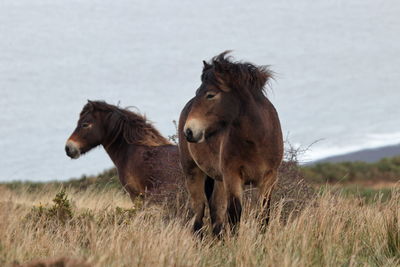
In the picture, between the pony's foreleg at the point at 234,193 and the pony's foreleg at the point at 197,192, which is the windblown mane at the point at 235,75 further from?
the pony's foreleg at the point at 197,192

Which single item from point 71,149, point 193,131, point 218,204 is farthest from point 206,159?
point 71,149

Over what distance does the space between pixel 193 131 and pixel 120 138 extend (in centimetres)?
578

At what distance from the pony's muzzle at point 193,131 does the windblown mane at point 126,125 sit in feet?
17.4

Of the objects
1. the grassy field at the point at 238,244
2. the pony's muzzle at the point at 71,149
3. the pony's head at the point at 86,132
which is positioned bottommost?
the grassy field at the point at 238,244

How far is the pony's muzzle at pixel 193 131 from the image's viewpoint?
793cm

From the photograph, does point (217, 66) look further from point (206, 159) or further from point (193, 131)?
point (206, 159)

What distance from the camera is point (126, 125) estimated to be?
13.5 metres

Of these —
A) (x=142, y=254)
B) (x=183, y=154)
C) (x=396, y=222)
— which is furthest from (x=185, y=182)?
(x=142, y=254)

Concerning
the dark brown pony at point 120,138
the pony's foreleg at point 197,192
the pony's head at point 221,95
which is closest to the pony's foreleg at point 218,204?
the pony's foreleg at point 197,192

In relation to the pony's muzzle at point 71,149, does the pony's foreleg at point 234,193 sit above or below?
below

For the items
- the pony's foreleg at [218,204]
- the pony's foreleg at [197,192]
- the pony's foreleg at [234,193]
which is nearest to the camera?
the pony's foreleg at [234,193]

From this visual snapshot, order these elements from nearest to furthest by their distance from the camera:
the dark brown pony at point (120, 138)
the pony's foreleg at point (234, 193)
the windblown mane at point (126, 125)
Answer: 1. the pony's foreleg at point (234, 193)
2. the dark brown pony at point (120, 138)
3. the windblown mane at point (126, 125)

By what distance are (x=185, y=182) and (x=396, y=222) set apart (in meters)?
3.63

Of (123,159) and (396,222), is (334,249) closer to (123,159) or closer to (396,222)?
(396,222)
